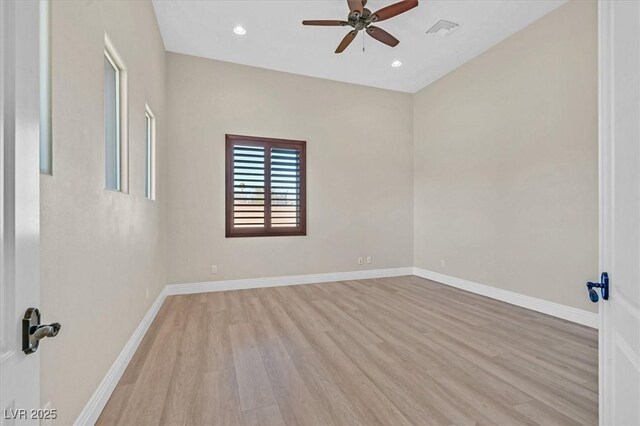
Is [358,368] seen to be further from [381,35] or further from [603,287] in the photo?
[381,35]

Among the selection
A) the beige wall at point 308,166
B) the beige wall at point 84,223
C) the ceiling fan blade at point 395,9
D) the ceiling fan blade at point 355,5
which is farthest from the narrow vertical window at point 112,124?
the ceiling fan blade at point 395,9

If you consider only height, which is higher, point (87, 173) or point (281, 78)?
point (281, 78)

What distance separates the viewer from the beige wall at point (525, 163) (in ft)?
10.4

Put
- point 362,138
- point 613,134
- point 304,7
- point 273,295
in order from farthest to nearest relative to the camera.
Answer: point 362,138 < point 273,295 < point 304,7 < point 613,134

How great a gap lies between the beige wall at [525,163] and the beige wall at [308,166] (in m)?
0.87

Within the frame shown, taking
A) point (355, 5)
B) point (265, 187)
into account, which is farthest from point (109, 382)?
point (355, 5)

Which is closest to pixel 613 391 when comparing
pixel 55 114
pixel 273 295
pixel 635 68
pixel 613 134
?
pixel 613 134

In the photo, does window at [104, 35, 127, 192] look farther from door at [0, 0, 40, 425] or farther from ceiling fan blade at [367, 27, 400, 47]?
ceiling fan blade at [367, 27, 400, 47]

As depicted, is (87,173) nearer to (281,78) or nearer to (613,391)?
(613,391)

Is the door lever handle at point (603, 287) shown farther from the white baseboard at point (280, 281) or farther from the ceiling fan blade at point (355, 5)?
the white baseboard at point (280, 281)

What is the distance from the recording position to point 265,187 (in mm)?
4840

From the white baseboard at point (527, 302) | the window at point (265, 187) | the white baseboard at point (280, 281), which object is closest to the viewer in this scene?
the white baseboard at point (527, 302)

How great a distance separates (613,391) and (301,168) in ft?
14.7

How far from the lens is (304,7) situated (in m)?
3.37
